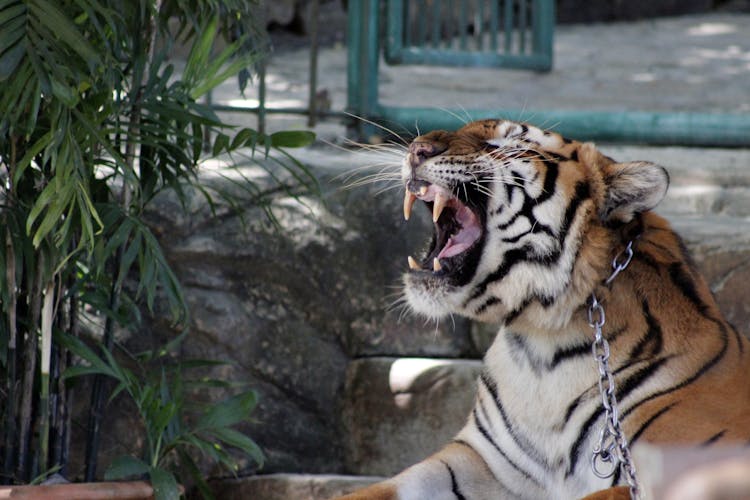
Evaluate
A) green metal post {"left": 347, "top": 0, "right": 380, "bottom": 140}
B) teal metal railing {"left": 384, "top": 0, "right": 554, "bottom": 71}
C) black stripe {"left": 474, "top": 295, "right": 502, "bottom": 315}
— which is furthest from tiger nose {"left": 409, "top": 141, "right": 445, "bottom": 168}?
teal metal railing {"left": 384, "top": 0, "right": 554, "bottom": 71}

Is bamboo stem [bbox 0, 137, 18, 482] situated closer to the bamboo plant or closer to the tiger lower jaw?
the bamboo plant

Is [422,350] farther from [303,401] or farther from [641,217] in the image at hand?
[641,217]

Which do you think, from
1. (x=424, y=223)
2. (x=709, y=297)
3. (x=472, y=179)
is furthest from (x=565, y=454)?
(x=424, y=223)

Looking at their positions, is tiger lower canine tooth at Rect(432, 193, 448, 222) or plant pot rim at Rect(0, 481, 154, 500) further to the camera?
plant pot rim at Rect(0, 481, 154, 500)

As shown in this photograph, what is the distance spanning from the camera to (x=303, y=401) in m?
3.87

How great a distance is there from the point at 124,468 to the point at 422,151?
4.14 ft

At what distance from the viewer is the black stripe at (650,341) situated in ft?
7.81

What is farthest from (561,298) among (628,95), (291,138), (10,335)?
(628,95)

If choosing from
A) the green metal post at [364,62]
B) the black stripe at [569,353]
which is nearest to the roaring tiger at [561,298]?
the black stripe at [569,353]

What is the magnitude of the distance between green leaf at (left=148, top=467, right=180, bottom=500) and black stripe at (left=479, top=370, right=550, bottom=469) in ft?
3.07

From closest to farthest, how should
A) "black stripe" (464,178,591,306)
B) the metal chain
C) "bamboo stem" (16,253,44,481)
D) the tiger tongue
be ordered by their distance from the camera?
the metal chain
"black stripe" (464,178,591,306)
the tiger tongue
"bamboo stem" (16,253,44,481)

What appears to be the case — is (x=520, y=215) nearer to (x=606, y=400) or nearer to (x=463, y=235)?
(x=463, y=235)

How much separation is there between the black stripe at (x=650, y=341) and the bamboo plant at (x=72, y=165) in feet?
3.84

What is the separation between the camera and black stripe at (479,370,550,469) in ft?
8.18
